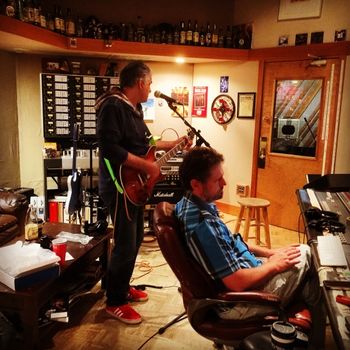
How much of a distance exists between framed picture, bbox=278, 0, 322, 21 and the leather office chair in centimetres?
352

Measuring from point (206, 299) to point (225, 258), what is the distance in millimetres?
180

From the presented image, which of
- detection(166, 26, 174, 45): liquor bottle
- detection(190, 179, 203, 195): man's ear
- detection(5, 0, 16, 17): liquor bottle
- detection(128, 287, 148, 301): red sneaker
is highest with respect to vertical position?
detection(166, 26, 174, 45): liquor bottle

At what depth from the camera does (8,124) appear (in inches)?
172

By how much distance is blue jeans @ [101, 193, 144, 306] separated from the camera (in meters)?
2.29

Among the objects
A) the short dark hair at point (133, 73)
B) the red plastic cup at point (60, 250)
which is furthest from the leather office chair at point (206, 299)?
the short dark hair at point (133, 73)

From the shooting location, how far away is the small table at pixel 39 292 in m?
1.81

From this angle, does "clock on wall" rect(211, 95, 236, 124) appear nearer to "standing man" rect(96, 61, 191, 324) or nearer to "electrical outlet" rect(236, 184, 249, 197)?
"electrical outlet" rect(236, 184, 249, 197)

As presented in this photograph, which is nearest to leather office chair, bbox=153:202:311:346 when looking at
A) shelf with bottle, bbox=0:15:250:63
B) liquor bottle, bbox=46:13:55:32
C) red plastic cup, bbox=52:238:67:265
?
red plastic cup, bbox=52:238:67:265

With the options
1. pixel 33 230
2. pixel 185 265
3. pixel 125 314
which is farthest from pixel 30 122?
pixel 185 265

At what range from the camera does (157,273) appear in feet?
10.2

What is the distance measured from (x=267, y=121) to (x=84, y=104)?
217cm

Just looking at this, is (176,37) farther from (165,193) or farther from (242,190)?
(242,190)

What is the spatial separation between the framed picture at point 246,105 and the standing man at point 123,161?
2.48m

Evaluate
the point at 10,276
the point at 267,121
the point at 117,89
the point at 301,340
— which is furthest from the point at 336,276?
the point at 267,121
